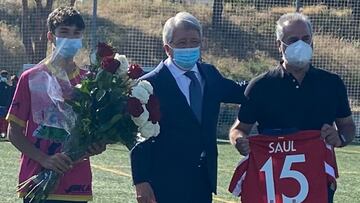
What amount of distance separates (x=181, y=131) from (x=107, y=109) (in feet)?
2.16

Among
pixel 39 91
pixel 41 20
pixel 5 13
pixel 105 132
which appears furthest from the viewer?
pixel 5 13

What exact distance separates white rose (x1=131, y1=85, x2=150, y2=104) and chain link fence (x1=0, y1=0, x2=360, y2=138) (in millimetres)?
14535

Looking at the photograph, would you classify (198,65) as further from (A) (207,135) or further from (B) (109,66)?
(B) (109,66)

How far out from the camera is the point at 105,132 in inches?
216

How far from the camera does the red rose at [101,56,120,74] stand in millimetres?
5496

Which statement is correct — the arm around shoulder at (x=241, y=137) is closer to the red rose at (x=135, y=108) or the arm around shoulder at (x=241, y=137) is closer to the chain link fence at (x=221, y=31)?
the red rose at (x=135, y=108)

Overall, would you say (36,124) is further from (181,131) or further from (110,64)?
(181,131)

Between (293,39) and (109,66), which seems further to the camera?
(293,39)

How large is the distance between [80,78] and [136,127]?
560mm

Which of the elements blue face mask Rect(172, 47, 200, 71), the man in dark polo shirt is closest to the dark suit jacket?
blue face mask Rect(172, 47, 200, 71)

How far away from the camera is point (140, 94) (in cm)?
556

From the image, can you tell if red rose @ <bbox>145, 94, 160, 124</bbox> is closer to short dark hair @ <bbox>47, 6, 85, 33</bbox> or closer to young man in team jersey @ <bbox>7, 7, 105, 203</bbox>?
young man in team jersey @ <bbox>7, 7, 105, 203</bbox>

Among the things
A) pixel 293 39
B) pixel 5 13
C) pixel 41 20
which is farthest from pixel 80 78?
pixel 5 13

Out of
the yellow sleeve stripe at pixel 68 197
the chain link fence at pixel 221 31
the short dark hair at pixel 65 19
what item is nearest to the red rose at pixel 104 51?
Answer: the short dark hair at pixel 65 19
